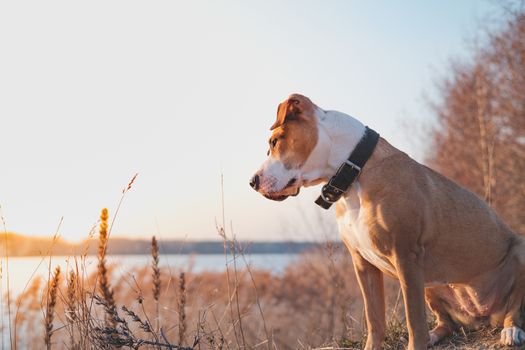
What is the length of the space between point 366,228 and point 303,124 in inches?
32.4

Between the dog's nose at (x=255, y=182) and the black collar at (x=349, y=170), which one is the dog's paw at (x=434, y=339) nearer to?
the black collar at (x=349, y=170)

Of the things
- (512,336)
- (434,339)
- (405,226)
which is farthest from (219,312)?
(405,226)

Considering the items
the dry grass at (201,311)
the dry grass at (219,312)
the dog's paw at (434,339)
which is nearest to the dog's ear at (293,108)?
the dry grass at (201,311)

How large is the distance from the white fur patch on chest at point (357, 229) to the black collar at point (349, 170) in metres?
0.07

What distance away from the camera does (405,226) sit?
390 centimetres

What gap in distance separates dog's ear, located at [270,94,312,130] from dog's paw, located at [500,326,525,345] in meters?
2.06

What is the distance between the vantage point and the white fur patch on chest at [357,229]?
401 cm

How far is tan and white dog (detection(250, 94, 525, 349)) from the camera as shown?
3.93m

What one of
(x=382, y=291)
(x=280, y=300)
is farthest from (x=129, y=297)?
(x=382, y=291)

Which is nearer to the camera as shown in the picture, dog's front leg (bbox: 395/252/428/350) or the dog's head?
dog's front leg (bbox: 395/252/428/350)

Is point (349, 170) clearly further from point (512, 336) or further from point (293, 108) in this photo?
point (512, 336)

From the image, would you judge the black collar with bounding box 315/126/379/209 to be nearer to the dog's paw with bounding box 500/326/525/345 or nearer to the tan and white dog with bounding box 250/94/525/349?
the tan and white dog with bounding box 250/94/525/349

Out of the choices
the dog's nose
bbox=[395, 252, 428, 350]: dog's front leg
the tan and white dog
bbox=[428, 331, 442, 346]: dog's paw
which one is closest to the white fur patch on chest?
the tan and white dog

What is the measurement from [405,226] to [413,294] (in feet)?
1.46
